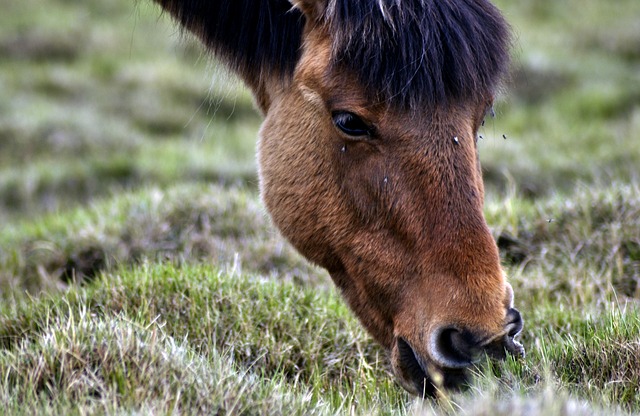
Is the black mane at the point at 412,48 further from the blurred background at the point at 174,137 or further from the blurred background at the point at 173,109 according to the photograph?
the blurred background at the point at 173,109

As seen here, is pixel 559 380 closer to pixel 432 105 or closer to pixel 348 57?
pixel 432 105

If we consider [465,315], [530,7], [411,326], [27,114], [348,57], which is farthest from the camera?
[530,7]

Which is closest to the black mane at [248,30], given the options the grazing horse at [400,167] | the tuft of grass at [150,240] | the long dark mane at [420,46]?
the grazing horse at [400,167]

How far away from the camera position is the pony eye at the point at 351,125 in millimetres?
3119

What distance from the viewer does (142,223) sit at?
17.4 feet

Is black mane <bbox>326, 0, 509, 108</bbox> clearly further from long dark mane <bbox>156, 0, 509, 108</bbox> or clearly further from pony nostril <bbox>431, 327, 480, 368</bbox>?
pony nostril <bbox>431, 327, 480, 368</bbox>

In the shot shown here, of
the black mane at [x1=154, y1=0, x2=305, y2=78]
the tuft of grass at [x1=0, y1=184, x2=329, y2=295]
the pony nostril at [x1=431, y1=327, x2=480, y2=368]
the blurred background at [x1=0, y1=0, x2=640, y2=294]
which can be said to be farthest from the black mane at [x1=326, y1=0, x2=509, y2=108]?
the tuft of grass at [x1=0, y1=184, x2=329, y2=295]

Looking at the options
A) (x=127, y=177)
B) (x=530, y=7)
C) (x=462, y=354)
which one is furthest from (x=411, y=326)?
(x=530, y=7)

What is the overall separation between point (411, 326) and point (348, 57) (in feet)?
3.49

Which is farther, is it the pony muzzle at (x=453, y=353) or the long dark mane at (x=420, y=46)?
the long dark mane at (x=420, y=46)

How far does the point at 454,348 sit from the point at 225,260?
→ 223cm

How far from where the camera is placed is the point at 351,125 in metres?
3.15

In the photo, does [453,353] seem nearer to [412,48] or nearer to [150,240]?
[412,48]

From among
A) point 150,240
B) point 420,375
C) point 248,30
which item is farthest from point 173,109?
point 420,375
